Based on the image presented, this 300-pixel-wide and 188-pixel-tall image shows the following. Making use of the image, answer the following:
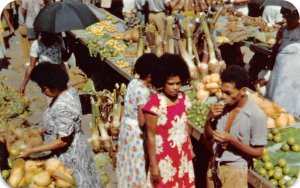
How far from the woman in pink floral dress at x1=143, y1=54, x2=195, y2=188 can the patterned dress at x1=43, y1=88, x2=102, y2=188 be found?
639mm

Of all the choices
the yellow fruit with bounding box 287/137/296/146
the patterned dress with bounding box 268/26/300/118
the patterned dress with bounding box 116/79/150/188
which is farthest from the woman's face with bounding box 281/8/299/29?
the patterned dress with bounding box 116/79/150/188

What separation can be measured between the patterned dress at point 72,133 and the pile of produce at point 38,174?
0.66 ft

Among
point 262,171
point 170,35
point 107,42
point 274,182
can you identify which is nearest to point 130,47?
point 107,42

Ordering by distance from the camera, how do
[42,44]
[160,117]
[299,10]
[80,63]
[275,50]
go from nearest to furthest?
[160,117]
[299,10]
[42,44]
[275,50]
[80,63]

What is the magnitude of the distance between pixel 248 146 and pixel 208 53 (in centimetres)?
264

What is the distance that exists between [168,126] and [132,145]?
2.40 ft

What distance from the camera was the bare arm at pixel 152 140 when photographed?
3336 mm

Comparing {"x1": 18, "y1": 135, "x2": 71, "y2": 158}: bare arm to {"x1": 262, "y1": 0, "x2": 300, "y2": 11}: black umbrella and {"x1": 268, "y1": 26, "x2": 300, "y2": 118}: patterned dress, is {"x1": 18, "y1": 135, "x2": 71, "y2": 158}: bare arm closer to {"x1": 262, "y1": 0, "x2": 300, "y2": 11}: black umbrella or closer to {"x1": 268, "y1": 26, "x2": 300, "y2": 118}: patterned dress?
{"x1": 262, "y1": 0, "x2": 300, "y2": 11}: black umbrella

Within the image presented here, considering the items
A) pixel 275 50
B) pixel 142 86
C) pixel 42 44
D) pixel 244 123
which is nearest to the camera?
pixel 244 123

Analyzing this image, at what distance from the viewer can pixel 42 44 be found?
5.43 metres

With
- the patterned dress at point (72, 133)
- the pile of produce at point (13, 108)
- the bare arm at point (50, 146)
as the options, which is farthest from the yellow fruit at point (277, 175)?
the pile of produce at point (13, 108)

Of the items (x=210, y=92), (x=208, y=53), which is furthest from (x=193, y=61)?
(x=210, y=92)

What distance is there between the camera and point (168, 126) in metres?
3.39

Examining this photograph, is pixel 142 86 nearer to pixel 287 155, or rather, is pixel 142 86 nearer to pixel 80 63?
pixel 287 155
